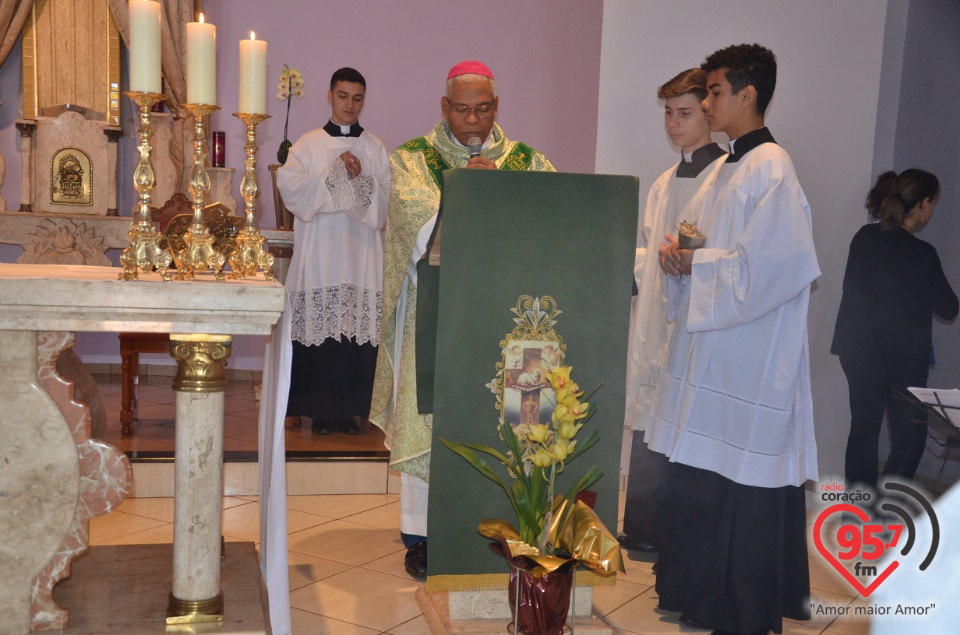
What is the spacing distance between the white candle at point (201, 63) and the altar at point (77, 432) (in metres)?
0.50

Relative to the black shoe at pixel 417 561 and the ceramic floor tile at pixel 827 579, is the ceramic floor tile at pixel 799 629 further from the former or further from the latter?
the black shoe at pixel 417 561

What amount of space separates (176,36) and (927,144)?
18.1 ft

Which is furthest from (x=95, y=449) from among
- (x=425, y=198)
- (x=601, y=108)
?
(x=601, y=108)

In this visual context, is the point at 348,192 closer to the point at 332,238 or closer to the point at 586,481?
the point at 332,238

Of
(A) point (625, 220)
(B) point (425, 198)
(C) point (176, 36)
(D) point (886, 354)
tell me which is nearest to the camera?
(A) point (625, 220)

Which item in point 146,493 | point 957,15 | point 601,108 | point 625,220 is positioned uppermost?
point 957,15

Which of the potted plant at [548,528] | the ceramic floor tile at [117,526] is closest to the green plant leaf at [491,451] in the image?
the potted plant at [548,528]

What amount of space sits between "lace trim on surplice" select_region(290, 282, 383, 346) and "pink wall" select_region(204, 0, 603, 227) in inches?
94.1

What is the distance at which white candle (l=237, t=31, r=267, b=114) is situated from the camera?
246 cm

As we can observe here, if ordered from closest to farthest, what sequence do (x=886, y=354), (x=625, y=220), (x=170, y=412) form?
(x=625, y=220) → (x=886, y=354) → (x=170, y=412)

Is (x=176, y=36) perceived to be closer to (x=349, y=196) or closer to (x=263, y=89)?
(x=349, y=196)

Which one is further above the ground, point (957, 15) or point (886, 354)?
point (957, 15)

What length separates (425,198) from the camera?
3262 mm

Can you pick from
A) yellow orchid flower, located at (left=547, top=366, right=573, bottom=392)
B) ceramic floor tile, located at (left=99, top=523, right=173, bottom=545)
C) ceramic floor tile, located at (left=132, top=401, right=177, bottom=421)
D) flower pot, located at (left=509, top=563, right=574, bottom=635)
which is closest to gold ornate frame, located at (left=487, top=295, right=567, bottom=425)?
yellow orchid flower, located at (left=547, top=366, right=573, bottom=392)
